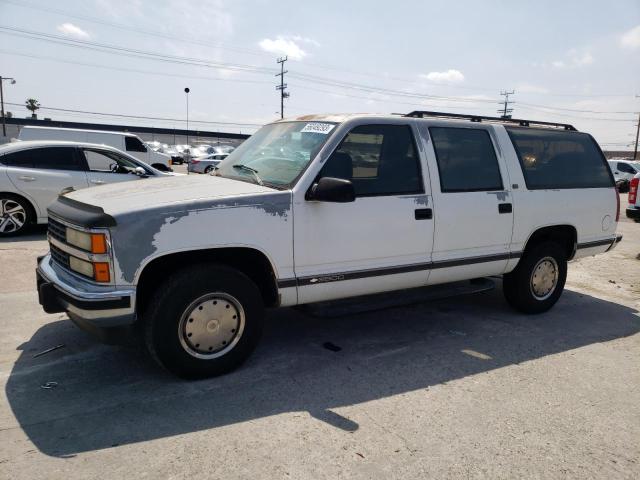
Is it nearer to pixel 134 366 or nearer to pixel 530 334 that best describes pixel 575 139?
pixel 530 334

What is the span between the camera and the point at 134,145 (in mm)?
16406

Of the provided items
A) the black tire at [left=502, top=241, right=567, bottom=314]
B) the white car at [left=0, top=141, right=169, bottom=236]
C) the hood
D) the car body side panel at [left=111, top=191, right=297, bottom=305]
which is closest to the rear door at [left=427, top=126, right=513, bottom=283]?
the black tire at [left=502, top=241, right=567, bottom=314]

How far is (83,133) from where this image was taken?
52.5ft

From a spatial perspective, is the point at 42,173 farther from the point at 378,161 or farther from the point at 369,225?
the point at 369,225

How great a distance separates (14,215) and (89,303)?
6649mm

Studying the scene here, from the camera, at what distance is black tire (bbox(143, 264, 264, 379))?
10.9 feet

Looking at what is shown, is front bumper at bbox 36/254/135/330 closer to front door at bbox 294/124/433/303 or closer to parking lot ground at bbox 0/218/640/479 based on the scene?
parking lot ground at bbox 0/218/640/479

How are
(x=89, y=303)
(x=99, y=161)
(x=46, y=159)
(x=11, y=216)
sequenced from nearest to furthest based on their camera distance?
(x=89, y=303), (x=11, y=216), (x=46, y=159), (x=99, y=161)

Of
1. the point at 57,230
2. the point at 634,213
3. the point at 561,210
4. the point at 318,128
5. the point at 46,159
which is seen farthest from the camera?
the point at 634,213

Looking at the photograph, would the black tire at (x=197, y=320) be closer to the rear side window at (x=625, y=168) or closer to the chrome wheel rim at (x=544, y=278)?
the chrome wheel rim at (x=544, y=278)

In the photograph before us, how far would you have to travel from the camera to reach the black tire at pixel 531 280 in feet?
16.9

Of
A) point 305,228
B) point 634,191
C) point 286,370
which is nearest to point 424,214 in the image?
point 305,228

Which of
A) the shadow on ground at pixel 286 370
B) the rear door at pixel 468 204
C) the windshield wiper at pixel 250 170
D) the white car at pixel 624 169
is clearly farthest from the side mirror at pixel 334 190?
the white car at pixel 624 169

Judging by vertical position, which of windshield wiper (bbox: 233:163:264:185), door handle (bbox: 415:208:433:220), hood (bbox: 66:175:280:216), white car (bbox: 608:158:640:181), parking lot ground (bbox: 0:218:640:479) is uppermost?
white car (bbox: 608:158:640:181)
